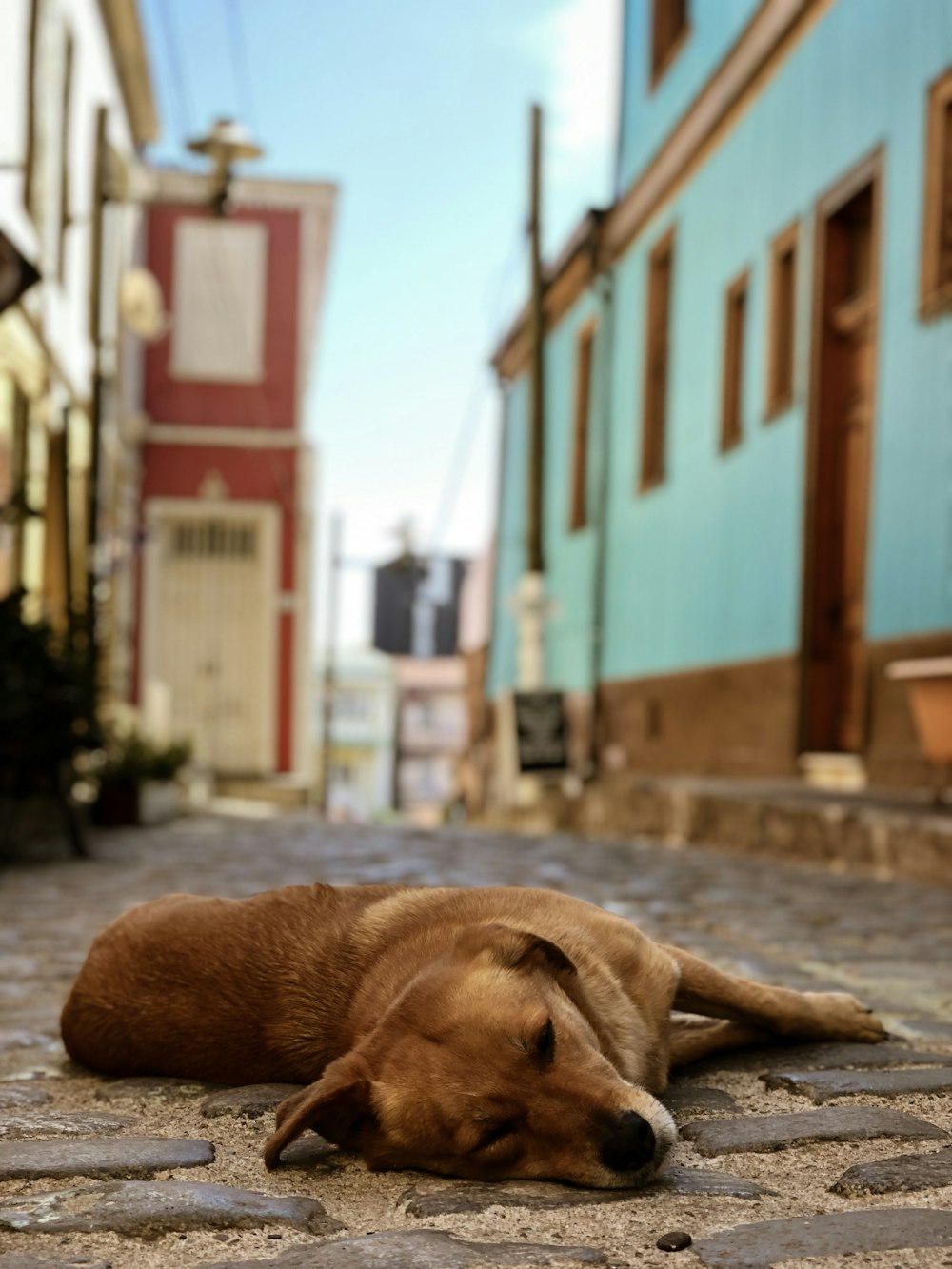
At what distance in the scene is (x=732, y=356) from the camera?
13.8 m

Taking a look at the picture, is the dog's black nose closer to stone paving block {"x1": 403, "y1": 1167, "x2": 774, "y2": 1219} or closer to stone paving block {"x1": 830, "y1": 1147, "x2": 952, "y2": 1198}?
stone paving block {"x1": 403, "y1": 1167, "x2": 774, "y2": 1219}

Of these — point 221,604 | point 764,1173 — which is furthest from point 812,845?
point 221,604

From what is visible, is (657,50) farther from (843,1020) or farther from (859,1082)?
(859,1082)

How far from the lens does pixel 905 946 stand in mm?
5230

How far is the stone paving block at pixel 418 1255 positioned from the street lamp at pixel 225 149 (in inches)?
469

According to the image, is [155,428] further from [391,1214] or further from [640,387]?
[391,1214]

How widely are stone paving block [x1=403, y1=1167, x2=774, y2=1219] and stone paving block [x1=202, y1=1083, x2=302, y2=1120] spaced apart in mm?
594

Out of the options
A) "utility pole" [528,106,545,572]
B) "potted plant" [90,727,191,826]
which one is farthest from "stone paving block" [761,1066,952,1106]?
Result: "utility pole" [528,106,545,572]

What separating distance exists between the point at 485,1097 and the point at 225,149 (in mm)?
11794

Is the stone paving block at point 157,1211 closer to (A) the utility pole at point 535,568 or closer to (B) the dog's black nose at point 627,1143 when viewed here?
(B) the dog's black nose at point 627,1143

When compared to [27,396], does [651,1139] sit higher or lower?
lower

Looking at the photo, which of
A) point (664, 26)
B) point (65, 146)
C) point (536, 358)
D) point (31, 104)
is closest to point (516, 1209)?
point (31, 104)

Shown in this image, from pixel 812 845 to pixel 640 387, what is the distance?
30.1 feet

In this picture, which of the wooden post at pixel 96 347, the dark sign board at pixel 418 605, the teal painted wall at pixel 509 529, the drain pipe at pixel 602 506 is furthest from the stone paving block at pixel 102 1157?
the dark sign board at pixel 418 605
